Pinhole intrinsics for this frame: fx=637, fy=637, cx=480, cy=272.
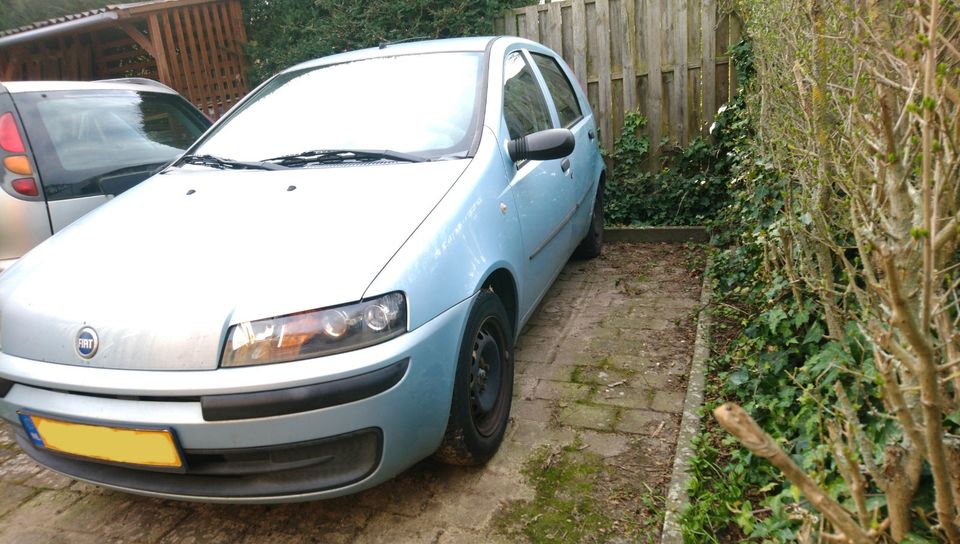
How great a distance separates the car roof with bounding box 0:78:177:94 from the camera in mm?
3498

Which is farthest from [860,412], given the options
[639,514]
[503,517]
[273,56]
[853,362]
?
[273,56]

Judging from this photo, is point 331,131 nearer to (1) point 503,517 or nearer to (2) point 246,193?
(2) point 246,193

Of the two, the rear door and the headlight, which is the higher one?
the rear door

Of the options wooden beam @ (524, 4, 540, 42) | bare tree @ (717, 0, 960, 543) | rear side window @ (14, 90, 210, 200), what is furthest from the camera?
wooden beam @ (524, 4, 540, 42)

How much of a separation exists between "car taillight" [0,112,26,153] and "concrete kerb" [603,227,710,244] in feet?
14.0

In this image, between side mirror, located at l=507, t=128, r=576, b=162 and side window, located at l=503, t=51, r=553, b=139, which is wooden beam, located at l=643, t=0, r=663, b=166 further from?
side mirror, located at l=507, t=128, r=576, b=162

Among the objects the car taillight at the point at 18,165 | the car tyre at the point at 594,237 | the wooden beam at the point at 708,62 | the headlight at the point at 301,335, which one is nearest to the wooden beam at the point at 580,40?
the wooden beam at the point at 708,62

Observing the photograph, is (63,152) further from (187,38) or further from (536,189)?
(187,38)

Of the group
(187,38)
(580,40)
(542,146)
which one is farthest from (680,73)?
(187,38)

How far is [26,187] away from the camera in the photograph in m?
3.28

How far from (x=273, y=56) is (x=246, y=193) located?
5309 mm

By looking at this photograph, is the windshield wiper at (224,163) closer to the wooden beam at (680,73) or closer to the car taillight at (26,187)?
the car taillight at (26,187)

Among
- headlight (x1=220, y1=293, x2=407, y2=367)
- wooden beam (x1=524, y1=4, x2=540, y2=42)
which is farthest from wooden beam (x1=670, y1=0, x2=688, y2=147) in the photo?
headlight (x1=220, y1=293, x2=407, y2=367)

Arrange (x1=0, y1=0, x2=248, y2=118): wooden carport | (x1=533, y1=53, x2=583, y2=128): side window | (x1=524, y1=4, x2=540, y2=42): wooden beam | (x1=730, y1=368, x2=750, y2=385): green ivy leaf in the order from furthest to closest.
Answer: (x1=0, y1=0, x2=248, y2=118): wooden carport < (x1=524, y1=4, x2=540, y2=42): wooden beam < (x1=533, y1=53, x2=583, y2=128): side window < (x1=730, y1=368, x2=750, y2=385): green ivy leaf
